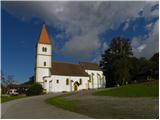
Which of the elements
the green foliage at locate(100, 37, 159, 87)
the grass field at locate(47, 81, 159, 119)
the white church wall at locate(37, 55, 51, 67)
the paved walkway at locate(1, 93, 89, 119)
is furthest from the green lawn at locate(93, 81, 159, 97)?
the green foliage at locate(100, 37, 159, 87)

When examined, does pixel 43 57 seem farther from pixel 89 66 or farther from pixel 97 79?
pixel 97 79

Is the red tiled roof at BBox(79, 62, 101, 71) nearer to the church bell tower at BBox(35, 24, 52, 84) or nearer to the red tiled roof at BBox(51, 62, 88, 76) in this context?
the red tiled roof at BBox(51, 62, 88, 76)

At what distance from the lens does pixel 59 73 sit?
66812mm

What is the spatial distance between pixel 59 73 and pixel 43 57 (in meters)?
5.54

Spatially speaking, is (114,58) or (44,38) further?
(114,58)

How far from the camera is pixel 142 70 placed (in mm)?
74188

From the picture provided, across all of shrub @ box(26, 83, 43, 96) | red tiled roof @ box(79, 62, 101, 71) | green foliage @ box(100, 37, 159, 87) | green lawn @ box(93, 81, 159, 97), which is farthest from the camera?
red tiled roof @ box(79, 62, 101, 71)

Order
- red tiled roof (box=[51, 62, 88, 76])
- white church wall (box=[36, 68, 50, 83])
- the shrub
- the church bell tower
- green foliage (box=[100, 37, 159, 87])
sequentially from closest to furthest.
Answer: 1. the shrub
2. white church wall (box=[36, 68, 50, 83])
3. the church bell tower
4. red tiled roof (box=[51, 62, 88, 76])
5. green foliage (box=[100, 37, 159, 87])

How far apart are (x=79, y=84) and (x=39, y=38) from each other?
15.4m

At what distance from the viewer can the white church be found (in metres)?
65.2

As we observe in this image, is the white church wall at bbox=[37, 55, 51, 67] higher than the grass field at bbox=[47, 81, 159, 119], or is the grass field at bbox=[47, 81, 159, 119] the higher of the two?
the white church wall at bbox=[37, 55, 51, 67]

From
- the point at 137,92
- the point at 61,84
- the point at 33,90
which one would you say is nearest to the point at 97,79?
the point at 61,84

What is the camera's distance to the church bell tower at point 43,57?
2576 inches

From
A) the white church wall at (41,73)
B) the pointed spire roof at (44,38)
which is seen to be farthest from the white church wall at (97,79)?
the pointed spire roof at (44,38)
